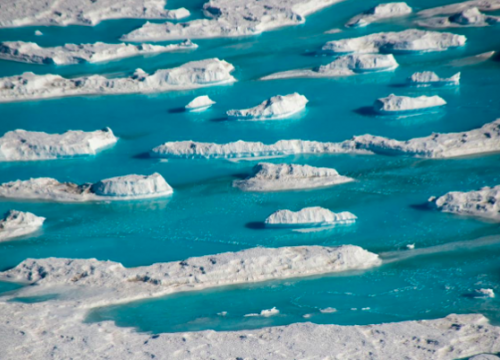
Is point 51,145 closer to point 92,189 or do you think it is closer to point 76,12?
point 92,189

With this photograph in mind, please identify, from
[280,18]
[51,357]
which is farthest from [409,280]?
[280,18]

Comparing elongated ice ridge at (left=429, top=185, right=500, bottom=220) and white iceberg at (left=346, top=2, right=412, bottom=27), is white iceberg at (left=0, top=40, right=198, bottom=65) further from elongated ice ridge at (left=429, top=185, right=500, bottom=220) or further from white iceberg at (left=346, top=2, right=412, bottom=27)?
elongated ice ridge at (left=429, top=185, right=500, bottom=220)

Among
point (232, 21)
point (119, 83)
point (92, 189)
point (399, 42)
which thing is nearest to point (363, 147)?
point (92, 189)

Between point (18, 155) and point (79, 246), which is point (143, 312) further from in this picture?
point (18, 155)

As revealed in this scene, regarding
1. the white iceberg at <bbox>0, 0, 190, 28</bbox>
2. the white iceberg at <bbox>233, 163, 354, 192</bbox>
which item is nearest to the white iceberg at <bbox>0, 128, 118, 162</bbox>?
the white iceberg at <bbox>233, 163, 354, 192</bbox>

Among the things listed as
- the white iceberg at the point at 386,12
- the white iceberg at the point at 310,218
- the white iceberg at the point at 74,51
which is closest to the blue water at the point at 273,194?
the white iceberg at the point at 310,218

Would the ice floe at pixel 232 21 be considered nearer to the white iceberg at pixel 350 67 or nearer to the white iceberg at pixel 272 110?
the white iceberg at pixel 350 67

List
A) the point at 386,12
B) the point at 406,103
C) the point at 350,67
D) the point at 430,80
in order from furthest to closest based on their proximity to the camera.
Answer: the point at 386,12, the point at 350,67, the point at 430,80, the point at 406,103
